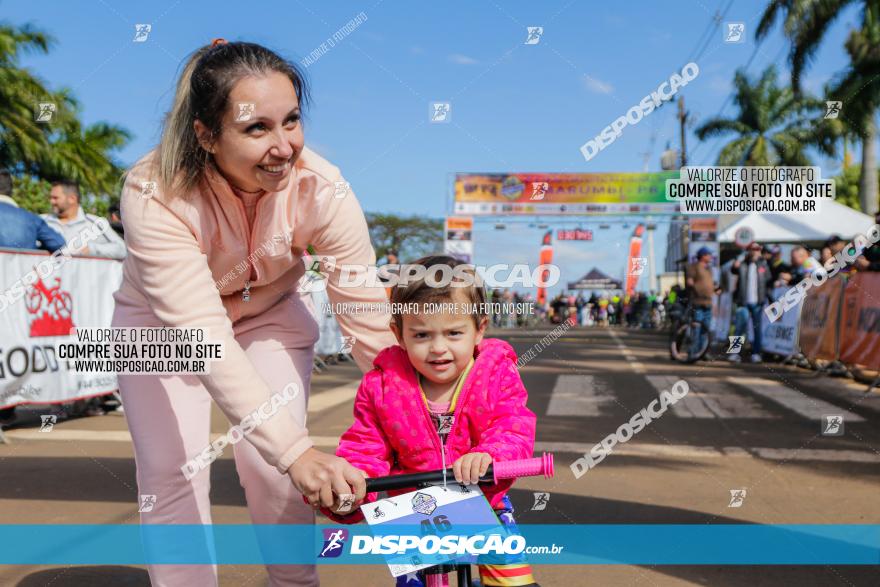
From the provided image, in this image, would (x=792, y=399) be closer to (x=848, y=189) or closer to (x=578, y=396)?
(x=578, y=396)

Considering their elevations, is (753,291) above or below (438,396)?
above

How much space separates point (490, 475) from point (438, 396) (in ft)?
1.45

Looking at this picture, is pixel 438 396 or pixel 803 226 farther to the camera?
pixel 803 226

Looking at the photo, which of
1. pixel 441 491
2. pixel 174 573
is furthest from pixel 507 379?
pixel 174 573

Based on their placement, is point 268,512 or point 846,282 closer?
point 268,512

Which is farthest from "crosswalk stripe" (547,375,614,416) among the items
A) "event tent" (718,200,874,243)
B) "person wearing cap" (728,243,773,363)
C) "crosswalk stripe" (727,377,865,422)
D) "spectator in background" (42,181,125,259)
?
"event tent" (718,200,874,243)

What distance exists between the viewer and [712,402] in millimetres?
9375

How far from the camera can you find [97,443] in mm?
6957

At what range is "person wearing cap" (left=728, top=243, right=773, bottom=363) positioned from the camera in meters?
14.3

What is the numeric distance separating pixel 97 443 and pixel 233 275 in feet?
16.5

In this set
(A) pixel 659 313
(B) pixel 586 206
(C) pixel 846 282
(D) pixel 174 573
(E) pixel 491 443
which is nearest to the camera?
(E) pixel 491 443

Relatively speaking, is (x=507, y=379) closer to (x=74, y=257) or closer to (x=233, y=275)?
(x=233, y=275)
